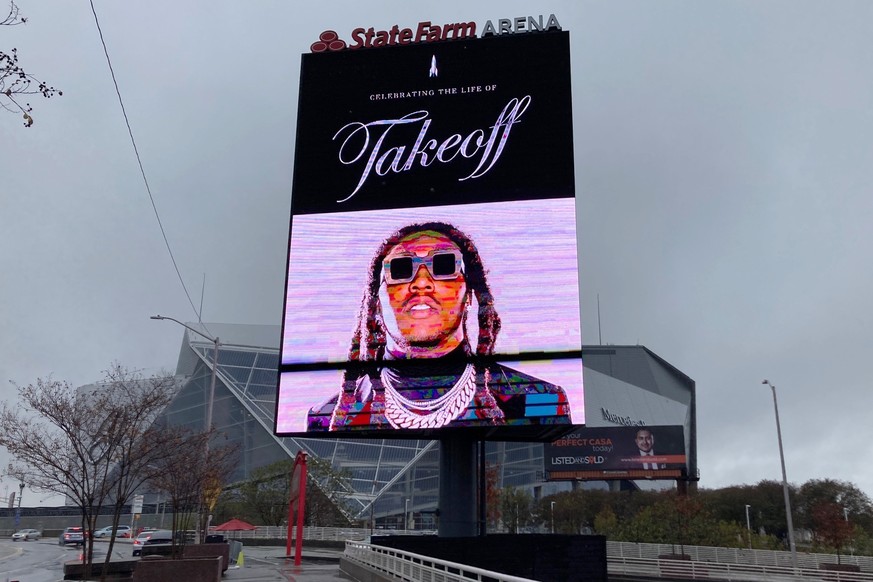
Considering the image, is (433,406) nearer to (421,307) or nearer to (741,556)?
(421,307)

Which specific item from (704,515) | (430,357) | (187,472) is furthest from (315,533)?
(430,357)

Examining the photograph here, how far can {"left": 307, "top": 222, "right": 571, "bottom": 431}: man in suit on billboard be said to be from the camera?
81.7 feet

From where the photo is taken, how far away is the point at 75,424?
68.5ft

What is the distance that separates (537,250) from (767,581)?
2113 centimetres

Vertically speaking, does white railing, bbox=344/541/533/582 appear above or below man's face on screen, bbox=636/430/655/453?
below

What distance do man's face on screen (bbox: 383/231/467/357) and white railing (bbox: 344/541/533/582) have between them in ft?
21.2

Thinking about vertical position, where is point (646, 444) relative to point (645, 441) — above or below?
below

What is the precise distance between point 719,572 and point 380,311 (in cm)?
2548

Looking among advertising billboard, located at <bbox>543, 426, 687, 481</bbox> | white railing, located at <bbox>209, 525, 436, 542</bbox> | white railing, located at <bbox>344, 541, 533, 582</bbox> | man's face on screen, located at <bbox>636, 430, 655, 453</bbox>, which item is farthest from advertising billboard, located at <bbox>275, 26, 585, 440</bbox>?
man's face on screen, located at <bbox>636, 430, 655, 453</bbox>

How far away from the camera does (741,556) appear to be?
44.8 meters

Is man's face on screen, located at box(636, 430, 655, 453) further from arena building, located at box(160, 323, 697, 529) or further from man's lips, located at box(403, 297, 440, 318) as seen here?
man's lips, located at box(403, 297, 440, 318)

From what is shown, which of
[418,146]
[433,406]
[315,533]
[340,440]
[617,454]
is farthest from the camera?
[340,440]

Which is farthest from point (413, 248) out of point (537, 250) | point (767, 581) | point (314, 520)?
point (314, 520)

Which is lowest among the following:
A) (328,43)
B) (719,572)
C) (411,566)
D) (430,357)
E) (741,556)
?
(719,572)
